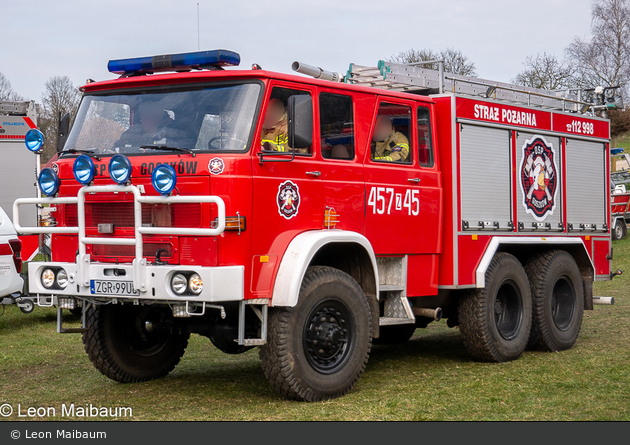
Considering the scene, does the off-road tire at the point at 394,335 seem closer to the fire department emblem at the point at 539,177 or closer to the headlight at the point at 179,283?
the fire department emblem at the point at 539,177

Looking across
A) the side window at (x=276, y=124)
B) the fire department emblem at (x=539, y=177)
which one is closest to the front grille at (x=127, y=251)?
the side window at (x=276, y=124)

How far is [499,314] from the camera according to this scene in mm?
8961

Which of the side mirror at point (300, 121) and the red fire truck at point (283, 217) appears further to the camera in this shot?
the side mirror at point (300, 121)

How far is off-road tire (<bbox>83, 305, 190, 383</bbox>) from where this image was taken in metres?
7.23

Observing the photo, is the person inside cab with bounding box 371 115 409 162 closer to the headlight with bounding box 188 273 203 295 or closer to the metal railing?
the metal railing

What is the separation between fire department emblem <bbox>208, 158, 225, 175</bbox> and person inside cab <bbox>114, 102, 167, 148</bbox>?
Answer: 0.63 metres

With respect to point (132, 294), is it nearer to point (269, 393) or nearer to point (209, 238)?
point (209, 238)

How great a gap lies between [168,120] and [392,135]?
2.26 m

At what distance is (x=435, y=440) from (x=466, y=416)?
761 millimetres

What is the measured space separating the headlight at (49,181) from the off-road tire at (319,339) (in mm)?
2061

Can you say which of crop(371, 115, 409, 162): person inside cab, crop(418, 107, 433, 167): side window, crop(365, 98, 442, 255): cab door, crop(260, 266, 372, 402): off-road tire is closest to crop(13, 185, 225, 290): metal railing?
crop(260, 266, 372, 402): off-road tire

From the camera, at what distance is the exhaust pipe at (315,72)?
690cm

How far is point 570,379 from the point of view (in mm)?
7441

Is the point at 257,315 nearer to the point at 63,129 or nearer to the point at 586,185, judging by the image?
the point at 63,129
